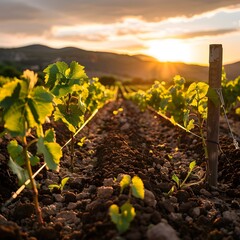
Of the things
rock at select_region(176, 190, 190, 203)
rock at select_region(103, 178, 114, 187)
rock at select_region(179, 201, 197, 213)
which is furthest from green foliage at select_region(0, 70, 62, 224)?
rock at select_region(176, 190, 190, 203)

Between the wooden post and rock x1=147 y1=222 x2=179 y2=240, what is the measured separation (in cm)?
207

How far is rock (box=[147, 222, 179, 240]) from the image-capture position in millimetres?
2674

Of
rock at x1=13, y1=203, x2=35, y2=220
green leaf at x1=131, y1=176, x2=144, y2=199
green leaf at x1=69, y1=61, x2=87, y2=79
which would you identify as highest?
green leaf at x1=69, y1=61, x2=87, y2=79

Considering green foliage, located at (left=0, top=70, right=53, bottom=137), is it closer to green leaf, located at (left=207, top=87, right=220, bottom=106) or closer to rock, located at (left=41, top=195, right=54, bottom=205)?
rock, located at (left=41, top=195, right=54, bottom=205)

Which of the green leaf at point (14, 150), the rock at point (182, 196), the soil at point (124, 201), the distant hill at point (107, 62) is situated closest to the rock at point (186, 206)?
the soil at point (124, 201)

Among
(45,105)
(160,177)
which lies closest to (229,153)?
(160,177)

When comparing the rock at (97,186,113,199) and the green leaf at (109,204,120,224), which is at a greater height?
the green leaf at (109,204,120,224)

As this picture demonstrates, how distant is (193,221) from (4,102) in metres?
1.97

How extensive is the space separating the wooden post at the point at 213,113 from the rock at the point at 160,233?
207 centimetres

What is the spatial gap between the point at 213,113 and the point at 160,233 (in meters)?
2.28

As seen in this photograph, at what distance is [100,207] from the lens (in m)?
3.29

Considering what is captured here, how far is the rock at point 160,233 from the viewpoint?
267 centimetres

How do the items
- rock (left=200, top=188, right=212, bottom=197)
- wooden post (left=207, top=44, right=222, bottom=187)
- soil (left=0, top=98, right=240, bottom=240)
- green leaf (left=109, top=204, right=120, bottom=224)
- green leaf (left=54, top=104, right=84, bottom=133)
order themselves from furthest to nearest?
green leaf (left=54, top=104, right=84, bottom=133), wooden post (left=207, top=44, right=222, bottom=187), rock (left=200, top=188, right=212, bottom=197), soil (left=0, top=98, right=240, bottom=240), green leaf (left=109, top=204, right=120, bottom=224)

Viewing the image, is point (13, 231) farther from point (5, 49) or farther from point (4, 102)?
point (5, 49)
